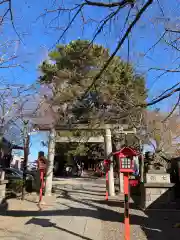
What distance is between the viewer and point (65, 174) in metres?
49.2

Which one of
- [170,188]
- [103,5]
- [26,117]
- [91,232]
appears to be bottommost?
[91,232]

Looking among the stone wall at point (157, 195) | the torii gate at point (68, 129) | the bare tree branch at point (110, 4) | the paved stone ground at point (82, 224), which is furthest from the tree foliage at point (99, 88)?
the stone wall at point (157, 195)

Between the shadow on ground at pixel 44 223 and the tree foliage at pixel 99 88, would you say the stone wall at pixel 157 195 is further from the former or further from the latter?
the shadow on ground at pixel 44 223

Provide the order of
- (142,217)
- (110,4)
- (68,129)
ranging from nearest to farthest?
(110,4) → (142,217) → (68,129)

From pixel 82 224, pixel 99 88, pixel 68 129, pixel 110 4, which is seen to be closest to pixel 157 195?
pixel 82 224

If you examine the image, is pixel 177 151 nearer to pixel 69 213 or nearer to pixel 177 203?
pixel 177 203

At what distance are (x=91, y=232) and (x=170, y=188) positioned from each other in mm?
4999

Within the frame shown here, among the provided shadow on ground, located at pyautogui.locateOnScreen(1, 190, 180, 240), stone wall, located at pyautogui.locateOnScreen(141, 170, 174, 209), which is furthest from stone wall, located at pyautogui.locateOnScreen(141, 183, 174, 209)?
shadow on ground, located at pyautogui.locateOnScreen(1, 190, 180, 240)

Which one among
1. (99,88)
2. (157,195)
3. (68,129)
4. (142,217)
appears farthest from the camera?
(68,129)

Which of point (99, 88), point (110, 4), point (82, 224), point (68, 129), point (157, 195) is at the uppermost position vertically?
point (99, 88)

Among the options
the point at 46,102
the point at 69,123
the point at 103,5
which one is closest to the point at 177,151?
the point at 69,123

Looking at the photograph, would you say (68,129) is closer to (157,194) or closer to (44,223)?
(157,194)

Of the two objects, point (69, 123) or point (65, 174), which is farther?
point (65, 174)

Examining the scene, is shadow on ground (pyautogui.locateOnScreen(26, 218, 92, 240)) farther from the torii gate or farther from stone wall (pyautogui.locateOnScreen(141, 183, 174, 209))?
the torii gate
